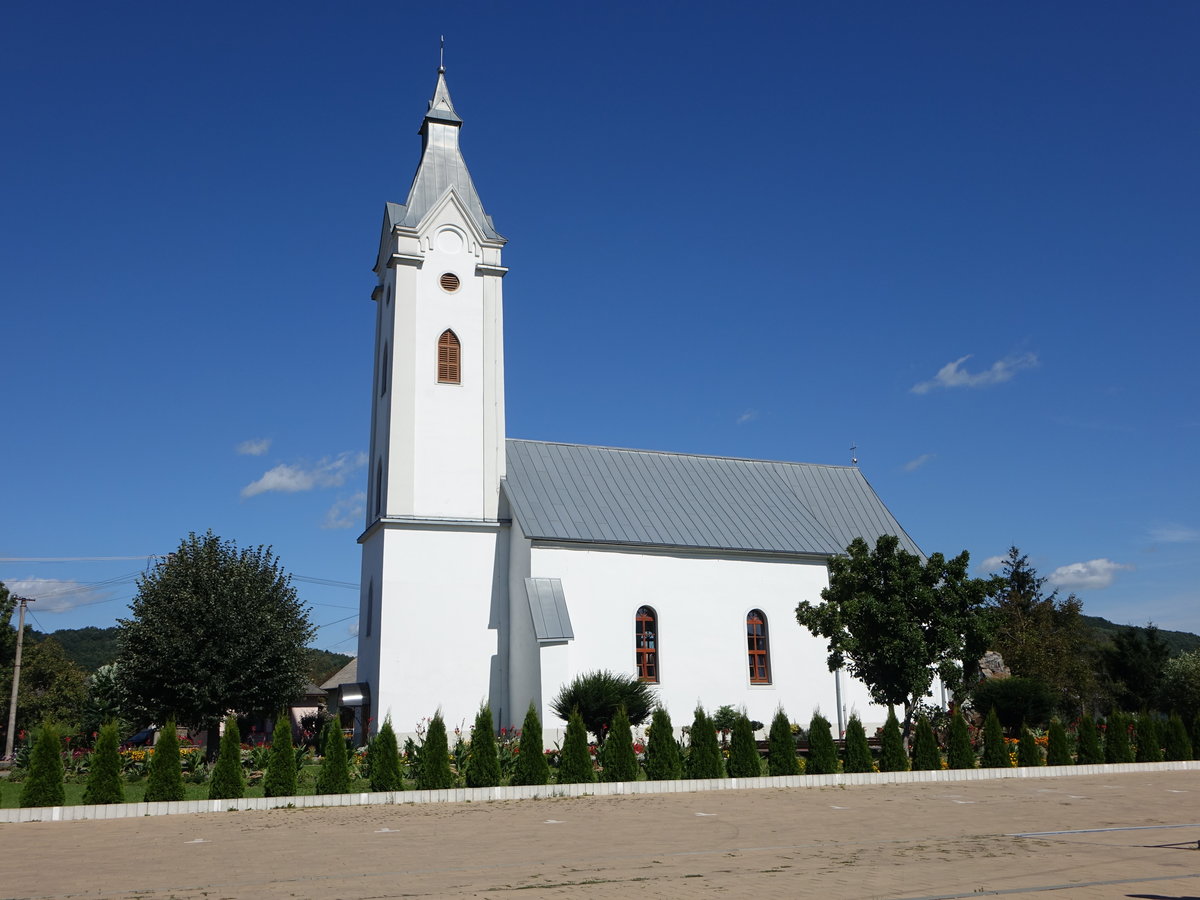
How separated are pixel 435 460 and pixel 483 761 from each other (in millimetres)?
13383

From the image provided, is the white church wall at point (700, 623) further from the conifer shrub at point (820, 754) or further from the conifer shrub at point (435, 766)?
the conifer shrub at point (435, 766)

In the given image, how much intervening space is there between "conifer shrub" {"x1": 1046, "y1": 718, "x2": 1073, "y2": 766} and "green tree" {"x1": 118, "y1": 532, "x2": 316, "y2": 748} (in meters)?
18.9

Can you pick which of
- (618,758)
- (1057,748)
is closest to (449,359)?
(618,758)

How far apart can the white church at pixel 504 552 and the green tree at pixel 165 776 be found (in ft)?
36.9

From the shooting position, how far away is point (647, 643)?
30.2 meters

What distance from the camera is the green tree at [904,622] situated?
22.8 m

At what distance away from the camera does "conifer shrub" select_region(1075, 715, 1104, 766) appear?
2300cm

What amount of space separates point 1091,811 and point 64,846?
15.5m

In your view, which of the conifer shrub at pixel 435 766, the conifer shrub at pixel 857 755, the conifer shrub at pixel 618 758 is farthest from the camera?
the conifer shrub at pixel 857 755

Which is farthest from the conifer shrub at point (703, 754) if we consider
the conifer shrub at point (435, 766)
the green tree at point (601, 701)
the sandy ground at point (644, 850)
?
the conifer shrub at point (435, 766)

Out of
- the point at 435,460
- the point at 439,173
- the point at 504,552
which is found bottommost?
the point at 504,552

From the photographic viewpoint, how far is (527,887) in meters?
9.58

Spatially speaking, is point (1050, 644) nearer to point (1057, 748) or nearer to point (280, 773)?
point (1057, 748)

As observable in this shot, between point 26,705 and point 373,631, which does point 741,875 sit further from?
point 26,705
